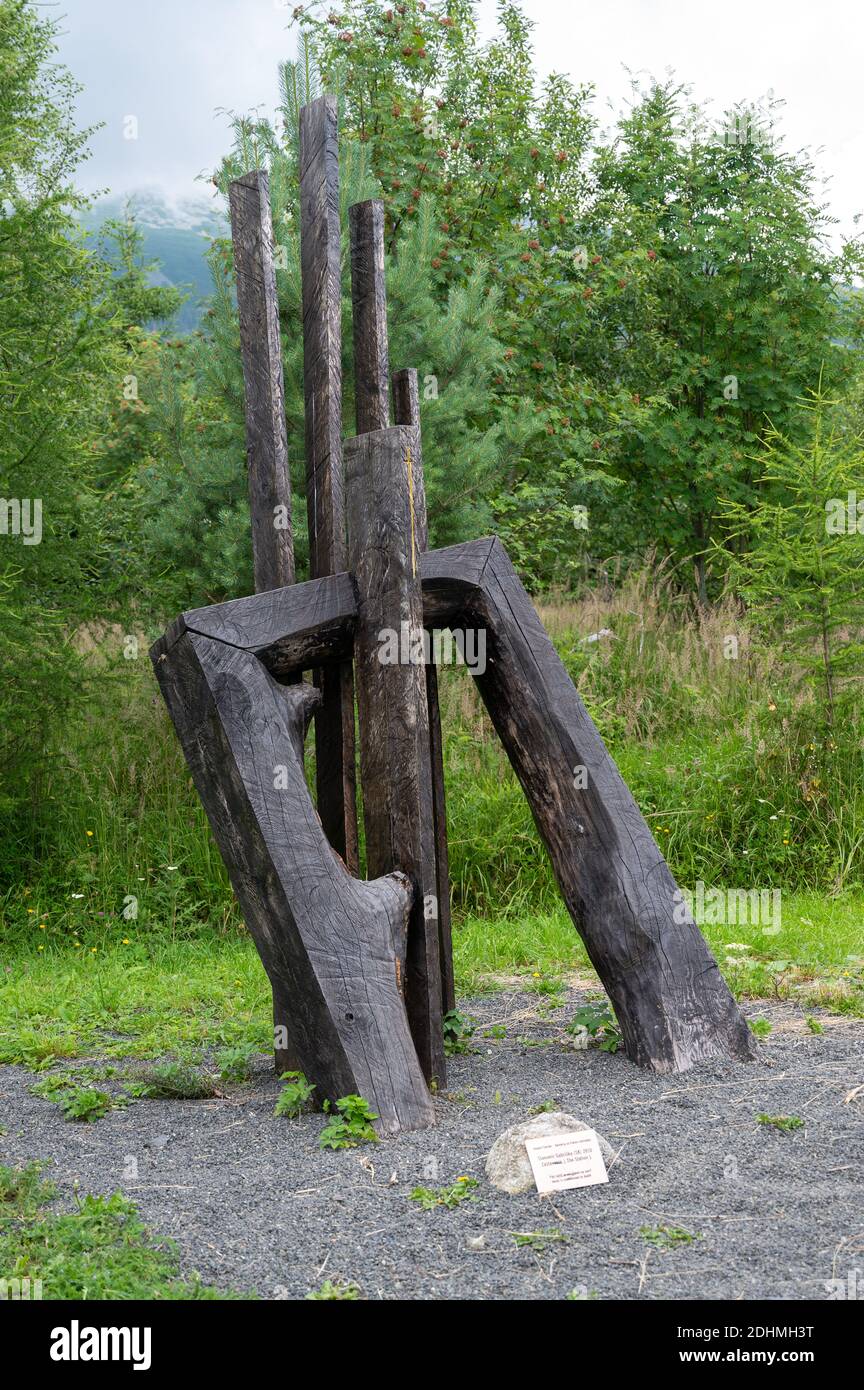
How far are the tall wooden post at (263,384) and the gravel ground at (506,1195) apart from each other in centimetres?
73

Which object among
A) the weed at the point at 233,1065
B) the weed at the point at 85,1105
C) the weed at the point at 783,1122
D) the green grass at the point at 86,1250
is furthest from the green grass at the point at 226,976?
the weed at the point at 783,1122

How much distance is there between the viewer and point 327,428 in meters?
4.16

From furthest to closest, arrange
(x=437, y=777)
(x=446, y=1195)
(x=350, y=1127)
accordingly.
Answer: (x=437, y=777) < (x=350, y=1127) < (x=446, y=1195)

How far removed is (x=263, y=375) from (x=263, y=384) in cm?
3

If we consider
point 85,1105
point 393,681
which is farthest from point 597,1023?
point 85,1105

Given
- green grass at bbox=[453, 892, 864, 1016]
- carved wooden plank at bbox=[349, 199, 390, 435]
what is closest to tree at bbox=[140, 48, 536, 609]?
green grass at bbox=[453, 892, 864, 1016]

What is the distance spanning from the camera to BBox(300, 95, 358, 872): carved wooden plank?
162 inches

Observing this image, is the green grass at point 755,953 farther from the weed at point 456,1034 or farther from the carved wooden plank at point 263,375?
the carved wooden plank at point 263,375

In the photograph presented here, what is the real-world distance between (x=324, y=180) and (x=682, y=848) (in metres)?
4.51

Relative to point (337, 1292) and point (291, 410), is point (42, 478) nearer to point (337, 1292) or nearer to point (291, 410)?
point (291, 410)

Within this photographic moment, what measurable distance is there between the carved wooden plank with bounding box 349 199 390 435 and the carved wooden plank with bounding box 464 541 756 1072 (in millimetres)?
648

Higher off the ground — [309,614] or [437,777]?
[309,614]

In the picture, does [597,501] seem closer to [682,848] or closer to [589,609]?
[589,609]

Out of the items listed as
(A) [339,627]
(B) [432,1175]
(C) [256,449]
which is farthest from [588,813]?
(C) [256,449]
